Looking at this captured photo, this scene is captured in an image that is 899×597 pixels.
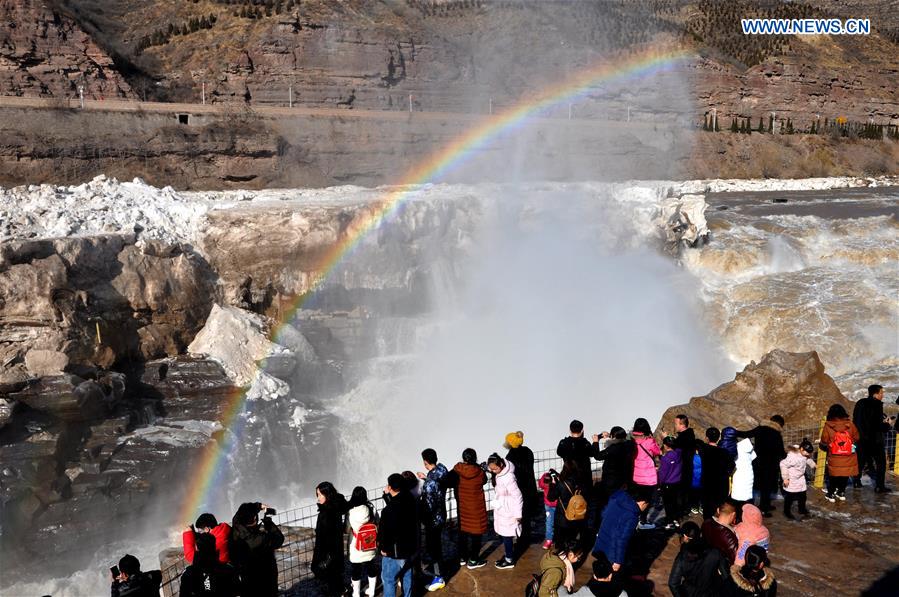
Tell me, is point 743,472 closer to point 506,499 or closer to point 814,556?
point 814,556

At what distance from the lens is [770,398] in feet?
30.8

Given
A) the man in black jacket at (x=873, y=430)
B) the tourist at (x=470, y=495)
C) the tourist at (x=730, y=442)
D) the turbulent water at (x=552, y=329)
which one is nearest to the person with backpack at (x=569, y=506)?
the tourist at (x=470, y=495)

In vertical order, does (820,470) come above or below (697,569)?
below

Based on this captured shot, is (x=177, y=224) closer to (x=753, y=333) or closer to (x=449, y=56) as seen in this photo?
(x=753, y=333)

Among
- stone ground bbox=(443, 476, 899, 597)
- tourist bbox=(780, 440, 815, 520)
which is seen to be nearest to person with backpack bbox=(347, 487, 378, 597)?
stone ground bbox=(443, 476, 899, 597)

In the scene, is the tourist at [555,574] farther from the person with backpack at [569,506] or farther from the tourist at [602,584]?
the person with backpack at [569,506]

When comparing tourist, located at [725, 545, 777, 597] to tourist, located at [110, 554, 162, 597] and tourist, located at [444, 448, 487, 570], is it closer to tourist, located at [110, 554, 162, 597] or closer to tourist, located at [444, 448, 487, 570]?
tourist, located at [444, 448, 487, 570]

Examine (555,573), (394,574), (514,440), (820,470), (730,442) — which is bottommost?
(820,470)

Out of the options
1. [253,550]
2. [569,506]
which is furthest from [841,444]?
[253,550]

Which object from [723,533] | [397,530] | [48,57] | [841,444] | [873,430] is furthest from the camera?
[48,57]

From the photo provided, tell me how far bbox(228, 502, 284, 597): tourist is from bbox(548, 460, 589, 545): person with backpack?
2.00 m

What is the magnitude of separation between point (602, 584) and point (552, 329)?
11.6 m

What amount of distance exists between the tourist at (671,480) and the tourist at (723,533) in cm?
148

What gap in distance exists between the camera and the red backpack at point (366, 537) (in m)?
4.96
